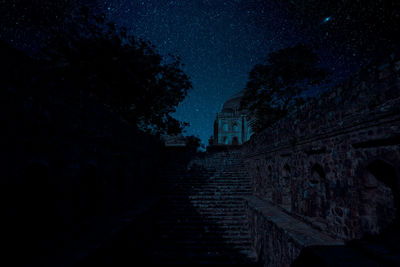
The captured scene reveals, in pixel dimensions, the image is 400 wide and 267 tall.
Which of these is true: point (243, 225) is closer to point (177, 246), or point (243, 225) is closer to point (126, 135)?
point (177, 246)

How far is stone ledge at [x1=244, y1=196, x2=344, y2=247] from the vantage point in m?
4.16

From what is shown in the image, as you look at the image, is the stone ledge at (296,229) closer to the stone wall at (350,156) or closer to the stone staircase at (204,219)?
the stone wall at (350,156)

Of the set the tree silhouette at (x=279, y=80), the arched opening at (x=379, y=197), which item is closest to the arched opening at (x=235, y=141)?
the tree silhouette at (x=279, y=80)

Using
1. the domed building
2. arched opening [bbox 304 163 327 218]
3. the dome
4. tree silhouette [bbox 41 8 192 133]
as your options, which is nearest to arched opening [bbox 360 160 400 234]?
arched opening [bbox 304 163 327 218]

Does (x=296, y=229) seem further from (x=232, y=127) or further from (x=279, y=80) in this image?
(x=232, y=127)

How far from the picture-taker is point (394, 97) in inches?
122

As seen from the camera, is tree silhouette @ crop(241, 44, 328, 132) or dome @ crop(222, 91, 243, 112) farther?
dome @ crop(222, 91, 243, 112)

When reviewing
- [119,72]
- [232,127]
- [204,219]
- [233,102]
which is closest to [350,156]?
[204,219]

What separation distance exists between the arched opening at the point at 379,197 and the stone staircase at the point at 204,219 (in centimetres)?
466

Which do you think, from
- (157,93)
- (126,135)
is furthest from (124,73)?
(126,135)

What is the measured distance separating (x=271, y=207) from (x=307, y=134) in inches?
134

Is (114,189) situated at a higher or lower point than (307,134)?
lower

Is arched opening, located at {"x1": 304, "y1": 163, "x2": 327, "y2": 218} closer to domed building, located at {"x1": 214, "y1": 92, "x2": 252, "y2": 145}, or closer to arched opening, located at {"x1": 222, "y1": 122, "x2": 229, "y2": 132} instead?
domed building, located at {"x1": 214, "y1": 92, "x2": 252, "y2": 145}

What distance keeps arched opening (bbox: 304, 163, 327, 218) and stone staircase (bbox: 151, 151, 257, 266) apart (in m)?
3.18
